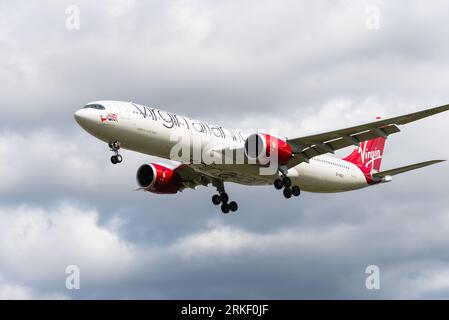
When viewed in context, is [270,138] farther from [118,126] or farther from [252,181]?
[118,126]

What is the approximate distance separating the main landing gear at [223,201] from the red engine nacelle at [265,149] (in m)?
6.86

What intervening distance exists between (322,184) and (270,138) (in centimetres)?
702

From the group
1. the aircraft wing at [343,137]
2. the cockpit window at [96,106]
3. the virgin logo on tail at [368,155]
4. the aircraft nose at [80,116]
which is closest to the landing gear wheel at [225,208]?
the aircraft wing at [343,137]

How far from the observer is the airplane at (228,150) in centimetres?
4856

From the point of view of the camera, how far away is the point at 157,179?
57.4m

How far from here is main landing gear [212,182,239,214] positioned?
58.2 m

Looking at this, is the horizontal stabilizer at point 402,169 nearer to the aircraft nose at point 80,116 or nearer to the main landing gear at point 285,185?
the main landing gear at point 285,185

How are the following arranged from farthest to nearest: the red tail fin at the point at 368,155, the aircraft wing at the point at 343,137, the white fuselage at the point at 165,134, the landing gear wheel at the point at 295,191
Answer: the red tail fin at the point at 368,155 < the landing gear wheel at the point at 295,191 < the aircraft wing at the point at 343,137 < the white fuselage at the point at 165,134

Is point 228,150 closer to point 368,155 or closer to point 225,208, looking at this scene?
point 225,208

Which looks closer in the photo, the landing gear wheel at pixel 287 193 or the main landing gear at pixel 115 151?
the main landing gear at pixel 115 151

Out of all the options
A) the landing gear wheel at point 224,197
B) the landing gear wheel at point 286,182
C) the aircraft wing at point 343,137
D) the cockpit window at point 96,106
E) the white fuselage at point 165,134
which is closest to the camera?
the white fuselage at point 165,134

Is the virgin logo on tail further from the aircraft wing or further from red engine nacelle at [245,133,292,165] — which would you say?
→ red engine nacelle at [245,133,292,165]

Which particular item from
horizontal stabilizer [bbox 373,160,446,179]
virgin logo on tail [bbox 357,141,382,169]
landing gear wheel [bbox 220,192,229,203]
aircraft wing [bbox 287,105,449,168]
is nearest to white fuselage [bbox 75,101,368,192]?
aircraft wing [bbox 287,105,449,168]
